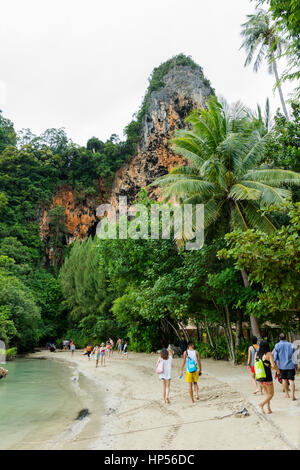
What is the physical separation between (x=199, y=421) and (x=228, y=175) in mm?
7874

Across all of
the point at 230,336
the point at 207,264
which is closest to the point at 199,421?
the point at 207,264

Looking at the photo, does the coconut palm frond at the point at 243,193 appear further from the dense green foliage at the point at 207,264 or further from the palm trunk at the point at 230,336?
the palm trunk at the point at 230,336

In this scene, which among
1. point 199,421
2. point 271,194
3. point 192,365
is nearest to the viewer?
point 199,421

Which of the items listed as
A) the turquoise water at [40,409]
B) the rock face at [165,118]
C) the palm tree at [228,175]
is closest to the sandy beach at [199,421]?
the turquoise water at [40,409]

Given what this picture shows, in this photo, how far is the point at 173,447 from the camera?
14.4 feet

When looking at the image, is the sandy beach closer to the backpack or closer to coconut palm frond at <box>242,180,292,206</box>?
the backpack

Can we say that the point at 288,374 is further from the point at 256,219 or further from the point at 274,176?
the point at 274,176

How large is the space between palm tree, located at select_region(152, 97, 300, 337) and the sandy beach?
393cm

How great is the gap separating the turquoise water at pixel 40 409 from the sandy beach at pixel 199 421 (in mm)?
674

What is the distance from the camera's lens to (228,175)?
36.4 feet

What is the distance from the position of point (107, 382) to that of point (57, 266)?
114 feet

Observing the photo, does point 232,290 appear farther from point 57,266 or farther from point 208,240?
point 57,266

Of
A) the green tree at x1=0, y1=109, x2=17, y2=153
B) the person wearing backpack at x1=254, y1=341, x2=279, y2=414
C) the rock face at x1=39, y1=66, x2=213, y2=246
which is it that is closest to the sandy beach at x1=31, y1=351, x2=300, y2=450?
the person wearing backpack at x1=254, y1=341, x2=279, y2=414

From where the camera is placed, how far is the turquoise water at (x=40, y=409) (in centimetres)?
602
